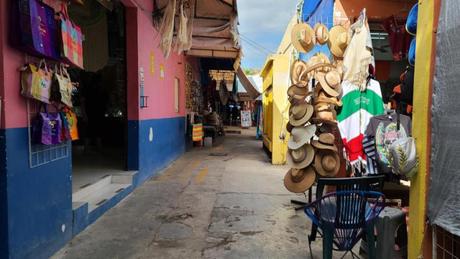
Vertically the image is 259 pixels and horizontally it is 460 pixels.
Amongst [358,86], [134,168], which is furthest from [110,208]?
[358,86]

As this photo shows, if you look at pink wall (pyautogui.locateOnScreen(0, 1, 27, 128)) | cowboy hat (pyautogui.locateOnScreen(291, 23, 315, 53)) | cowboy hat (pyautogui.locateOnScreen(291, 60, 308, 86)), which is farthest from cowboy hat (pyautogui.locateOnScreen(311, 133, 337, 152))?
pink wall (pyautogui.locateOnScreen(0, 1, 27, 128))

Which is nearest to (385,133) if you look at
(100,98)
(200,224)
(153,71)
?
(200,224)

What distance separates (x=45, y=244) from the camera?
3.45 m

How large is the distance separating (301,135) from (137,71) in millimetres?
3332

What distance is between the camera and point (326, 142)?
486cm

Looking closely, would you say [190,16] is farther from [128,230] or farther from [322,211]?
[322,211]

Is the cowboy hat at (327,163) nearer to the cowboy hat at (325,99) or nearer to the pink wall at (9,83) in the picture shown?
Result: the cowboy hat at (325,99)

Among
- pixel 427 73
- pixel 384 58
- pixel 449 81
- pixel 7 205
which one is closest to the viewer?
pixel 449 81

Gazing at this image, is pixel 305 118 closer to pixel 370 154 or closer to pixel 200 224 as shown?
pixel 370 154

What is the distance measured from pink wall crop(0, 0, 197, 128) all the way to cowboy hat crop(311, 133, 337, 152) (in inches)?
134

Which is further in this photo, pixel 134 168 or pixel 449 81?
pixel 134 168

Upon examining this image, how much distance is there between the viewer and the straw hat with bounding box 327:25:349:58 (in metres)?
4.93

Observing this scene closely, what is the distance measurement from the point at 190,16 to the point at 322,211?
500 centimetres

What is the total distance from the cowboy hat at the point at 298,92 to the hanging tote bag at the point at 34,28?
3101 mm
